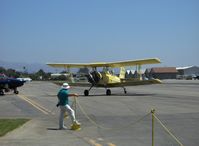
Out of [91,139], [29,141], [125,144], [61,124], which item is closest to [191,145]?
[125,144]

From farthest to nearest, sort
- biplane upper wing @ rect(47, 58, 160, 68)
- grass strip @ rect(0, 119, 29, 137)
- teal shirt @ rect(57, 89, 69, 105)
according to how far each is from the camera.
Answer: biplane upper wing @ rect(47, 58, 160, 68) → teal shirt @ rect(57, 89, 69, 105) → grass strip @ rect(0, 119, 29, 137)

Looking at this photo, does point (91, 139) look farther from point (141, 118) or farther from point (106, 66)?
point (106, 66)

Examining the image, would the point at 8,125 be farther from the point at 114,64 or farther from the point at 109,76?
the point at 114,64

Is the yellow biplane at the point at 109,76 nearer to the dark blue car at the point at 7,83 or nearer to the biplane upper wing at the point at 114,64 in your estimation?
the biplane upper wing at the point at 114,64

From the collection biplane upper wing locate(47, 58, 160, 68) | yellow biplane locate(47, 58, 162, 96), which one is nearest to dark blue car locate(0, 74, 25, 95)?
biplane upper wing locate(47, 58, 160, 68)

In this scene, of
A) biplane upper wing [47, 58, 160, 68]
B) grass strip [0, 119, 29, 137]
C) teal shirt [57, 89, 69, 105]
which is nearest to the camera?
grass strip [0, 119, 29, 137]

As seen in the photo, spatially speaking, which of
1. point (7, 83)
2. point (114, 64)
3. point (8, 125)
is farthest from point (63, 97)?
point (114, 64)

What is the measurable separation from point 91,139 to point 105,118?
6197 mm

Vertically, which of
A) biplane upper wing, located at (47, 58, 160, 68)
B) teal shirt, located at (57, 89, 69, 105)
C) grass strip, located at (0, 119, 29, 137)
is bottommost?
grass strip, located at (0, 119, 29, 137)

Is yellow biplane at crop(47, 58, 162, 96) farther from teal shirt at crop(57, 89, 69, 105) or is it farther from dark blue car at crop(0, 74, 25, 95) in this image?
teal shirt at crop(57, 89, 69, 105)

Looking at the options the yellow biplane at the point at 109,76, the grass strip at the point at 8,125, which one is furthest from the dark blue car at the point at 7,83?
the grass strip at the point at 8,125

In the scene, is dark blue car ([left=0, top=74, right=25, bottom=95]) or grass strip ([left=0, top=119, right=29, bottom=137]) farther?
dark blue car ([left=0, top=74, right=25, bottom=95])

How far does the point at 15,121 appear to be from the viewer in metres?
17.4

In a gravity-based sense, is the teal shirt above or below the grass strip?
above
